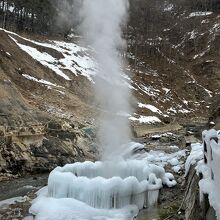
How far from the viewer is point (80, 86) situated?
184 feet

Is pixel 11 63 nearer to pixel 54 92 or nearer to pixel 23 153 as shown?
pixel 54 92

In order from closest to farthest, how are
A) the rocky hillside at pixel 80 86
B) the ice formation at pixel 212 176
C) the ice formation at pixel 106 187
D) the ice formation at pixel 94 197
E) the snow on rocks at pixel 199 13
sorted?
the ice formation at pixel 212 176 < the ice formation at pixel 94 197 < the ice formation at pixel 106 187 < the rocky hillside at pixel 80 86 < the snow on rocks at pixel 199 13

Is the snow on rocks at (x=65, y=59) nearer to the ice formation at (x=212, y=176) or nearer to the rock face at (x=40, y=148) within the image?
the rock face at (x=40, y=148)

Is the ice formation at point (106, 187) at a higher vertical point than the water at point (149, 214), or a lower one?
higher

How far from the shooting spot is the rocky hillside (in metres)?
27.1

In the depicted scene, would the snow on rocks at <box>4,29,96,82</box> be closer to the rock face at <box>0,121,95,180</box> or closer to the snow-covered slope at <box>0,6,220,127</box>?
the snow-covered slope at <box>0,6,220,127</box>

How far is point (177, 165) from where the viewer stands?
26.5 metres

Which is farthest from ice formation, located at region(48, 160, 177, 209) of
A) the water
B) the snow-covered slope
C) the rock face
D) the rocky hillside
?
the snow-covered slope

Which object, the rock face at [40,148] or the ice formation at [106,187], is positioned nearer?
the ice formation at [106,187]

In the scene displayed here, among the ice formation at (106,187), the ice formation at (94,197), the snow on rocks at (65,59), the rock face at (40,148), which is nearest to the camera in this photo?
the ice formation at (94,197)

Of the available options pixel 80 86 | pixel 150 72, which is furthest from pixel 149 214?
pixel 150 72

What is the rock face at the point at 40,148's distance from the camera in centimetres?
2480

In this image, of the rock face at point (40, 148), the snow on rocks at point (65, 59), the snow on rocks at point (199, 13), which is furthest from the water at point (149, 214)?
the snow on rocks at point (199, 13)

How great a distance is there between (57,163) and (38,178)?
9.47ft
